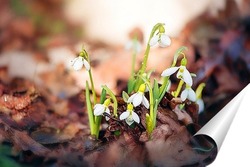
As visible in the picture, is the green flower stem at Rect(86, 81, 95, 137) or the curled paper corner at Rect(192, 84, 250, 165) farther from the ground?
the green flower stem at Rect(86, 81, 95, 137)

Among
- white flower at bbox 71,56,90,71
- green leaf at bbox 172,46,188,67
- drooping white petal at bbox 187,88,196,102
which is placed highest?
white flower at bbox 71,56,90,71

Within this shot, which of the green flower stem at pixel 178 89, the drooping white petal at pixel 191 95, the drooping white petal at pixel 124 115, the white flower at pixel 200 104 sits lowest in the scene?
the white flower at pixel 200 104

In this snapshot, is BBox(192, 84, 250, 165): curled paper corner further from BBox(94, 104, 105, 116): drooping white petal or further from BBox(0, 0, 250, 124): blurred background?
BBox(94, 104, 105, 116): drooping white petal

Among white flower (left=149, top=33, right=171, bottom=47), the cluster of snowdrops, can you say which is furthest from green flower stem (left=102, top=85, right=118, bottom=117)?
white flower (left=149, top=33, right=171, bottom=47)

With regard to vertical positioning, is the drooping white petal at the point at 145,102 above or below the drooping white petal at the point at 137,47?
below

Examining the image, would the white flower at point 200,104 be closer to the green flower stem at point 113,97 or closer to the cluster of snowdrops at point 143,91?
the cluster of snowdrops at point 143,91

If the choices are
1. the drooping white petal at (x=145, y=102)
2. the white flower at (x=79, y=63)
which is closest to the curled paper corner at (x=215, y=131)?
the drooping white petal at (x=145, y=102)
